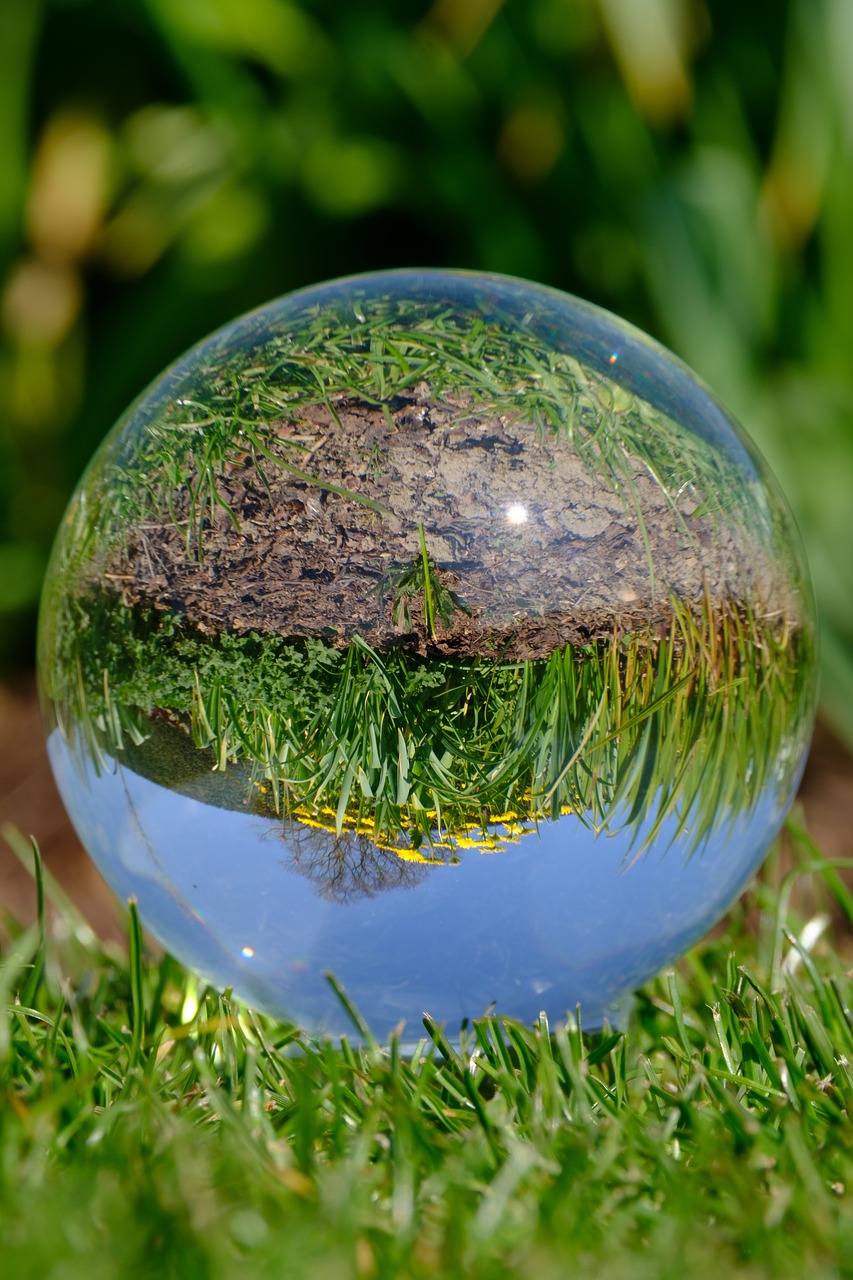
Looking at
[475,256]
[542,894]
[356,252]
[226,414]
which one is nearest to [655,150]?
[475,256]

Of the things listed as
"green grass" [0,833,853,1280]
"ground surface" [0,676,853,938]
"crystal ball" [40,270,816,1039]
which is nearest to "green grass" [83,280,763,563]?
"crystal ball" [40,270,816,1039]

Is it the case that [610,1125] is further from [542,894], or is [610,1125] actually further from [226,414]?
[226,414]

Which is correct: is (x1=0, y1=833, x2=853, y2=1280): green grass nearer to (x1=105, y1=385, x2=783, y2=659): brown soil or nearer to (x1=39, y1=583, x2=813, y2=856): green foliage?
(x1=39, y1=583, x2=813, y2=856): green foliage

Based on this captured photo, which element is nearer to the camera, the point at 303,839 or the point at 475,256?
the point at 303,839

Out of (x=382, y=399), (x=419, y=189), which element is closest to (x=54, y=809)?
(x=419, y=189)

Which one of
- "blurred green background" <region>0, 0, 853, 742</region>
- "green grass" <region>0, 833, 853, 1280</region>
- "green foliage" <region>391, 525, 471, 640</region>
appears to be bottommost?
"green grass" <region>0, 833, 853, 1280</region>

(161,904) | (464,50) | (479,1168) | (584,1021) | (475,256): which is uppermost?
(464,50)
